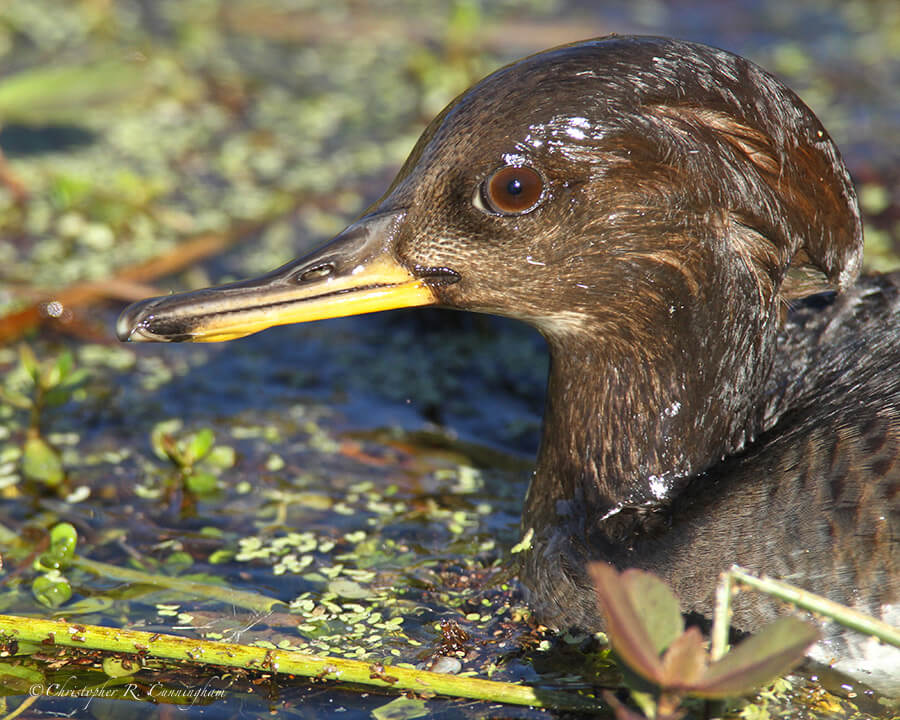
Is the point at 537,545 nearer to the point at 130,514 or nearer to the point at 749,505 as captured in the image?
the point at 749,505

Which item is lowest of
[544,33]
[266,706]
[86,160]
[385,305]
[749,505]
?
[266,706]

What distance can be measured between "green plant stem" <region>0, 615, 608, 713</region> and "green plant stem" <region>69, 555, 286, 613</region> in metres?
0.28

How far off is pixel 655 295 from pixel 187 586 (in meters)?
1.64

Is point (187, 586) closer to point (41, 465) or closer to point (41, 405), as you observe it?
point (41, 465)

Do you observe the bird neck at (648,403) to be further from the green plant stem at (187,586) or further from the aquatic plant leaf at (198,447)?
the aquatic plant leaf at (198,447)

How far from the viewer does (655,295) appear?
361cm

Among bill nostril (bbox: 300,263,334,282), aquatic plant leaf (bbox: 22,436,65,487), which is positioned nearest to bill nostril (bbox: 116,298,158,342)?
bill nostril (bbox: 300,263,334,282)

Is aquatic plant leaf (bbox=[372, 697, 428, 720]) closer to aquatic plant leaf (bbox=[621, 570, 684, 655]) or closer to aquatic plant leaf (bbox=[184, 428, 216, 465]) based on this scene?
aquatic plant leaf (bbox=[621, 570, 684, 655])

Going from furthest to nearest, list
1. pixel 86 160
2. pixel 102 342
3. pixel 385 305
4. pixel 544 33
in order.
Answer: pixel 544 33, pixel 86 160, pixel 102 342, pixel 385 305

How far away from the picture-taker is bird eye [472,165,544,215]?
348 cm

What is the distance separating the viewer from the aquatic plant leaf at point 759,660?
2648 millimetres

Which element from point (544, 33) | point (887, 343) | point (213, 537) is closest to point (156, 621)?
point (213, 537)

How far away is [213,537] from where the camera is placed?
168 inches

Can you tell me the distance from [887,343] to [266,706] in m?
2.07
